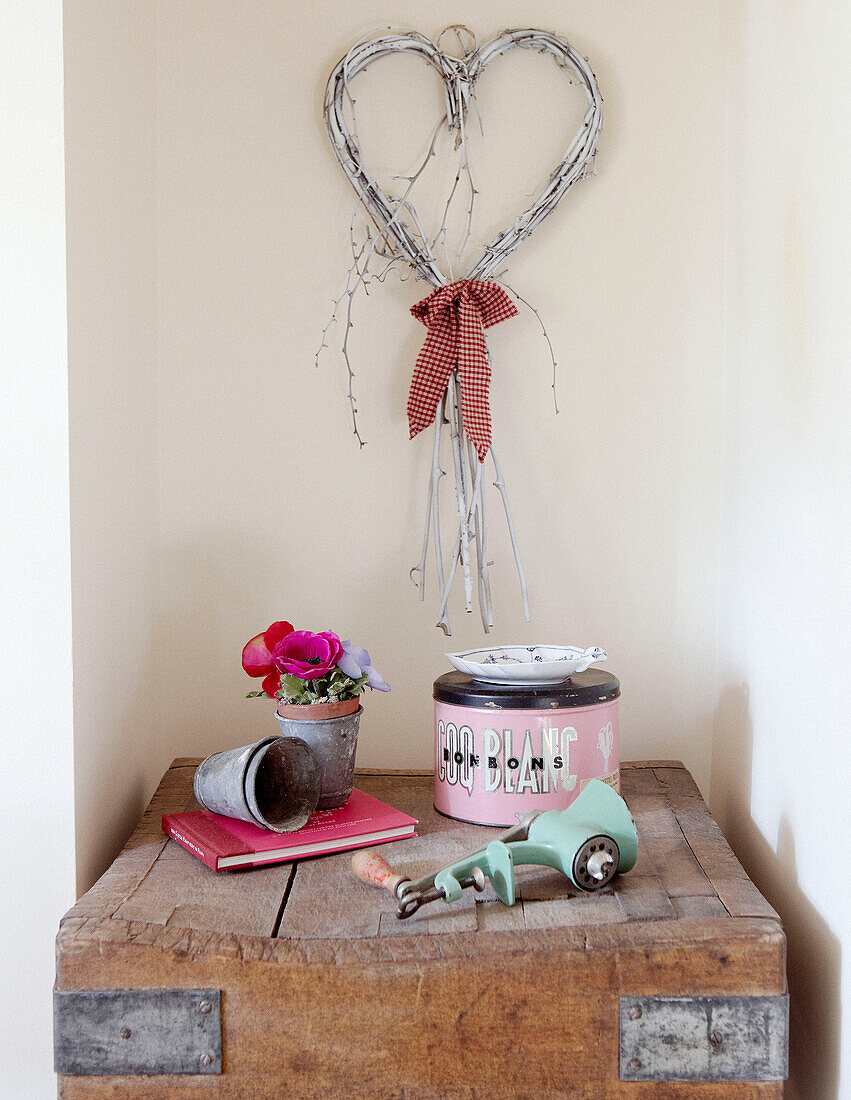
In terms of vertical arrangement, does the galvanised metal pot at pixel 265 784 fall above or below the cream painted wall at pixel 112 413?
below

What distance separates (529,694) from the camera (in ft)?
3.61

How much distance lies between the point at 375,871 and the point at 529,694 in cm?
29

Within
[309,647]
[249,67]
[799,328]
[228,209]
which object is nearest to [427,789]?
[309,647]

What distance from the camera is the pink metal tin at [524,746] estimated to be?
110cm

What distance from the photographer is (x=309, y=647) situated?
1.13 meters

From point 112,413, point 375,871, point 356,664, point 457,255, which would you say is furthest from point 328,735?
point 457,255

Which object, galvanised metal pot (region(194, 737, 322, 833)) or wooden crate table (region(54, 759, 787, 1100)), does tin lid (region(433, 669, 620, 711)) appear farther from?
wooden crate table (region(54, 759, 787, 1100))

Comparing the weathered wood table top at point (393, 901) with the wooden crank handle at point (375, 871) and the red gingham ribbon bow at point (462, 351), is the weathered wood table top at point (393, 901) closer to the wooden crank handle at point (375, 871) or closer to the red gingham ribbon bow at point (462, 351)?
the wooden crank handle at point (375, 871)

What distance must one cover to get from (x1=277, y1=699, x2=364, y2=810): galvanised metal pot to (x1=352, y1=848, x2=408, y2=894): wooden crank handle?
159 mm

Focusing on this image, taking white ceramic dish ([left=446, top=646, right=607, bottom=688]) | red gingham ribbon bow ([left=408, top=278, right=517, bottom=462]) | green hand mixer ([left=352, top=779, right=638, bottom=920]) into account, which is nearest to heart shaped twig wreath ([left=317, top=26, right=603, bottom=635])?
red gingham ribbon bow ([left=408, top=278, right=517, bottom=462])

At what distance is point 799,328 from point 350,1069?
902 millimetres

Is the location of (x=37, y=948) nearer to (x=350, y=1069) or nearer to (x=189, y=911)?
(x=189, y=911)

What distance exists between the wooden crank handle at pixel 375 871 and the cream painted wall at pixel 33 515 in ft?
1.13

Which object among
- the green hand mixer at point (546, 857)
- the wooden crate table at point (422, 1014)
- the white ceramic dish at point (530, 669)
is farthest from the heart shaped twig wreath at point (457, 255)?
the wooden crate table at point (422, 1014)
